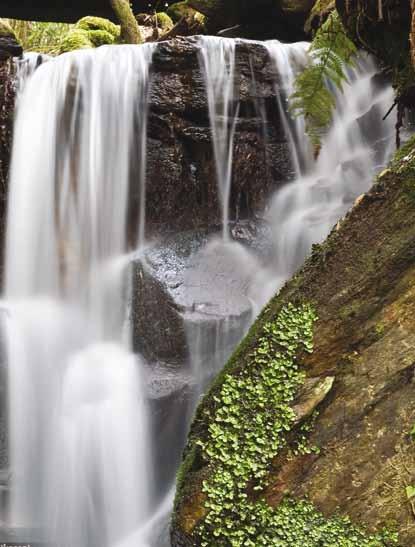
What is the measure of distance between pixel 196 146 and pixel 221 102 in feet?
2.09

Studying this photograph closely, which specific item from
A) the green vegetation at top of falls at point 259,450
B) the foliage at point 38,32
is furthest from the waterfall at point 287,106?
the foliage at point 38,32

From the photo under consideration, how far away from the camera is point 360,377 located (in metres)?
2.56

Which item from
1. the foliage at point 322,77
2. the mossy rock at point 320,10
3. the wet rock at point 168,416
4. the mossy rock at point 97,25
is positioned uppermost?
the mossy rock at point 320,10

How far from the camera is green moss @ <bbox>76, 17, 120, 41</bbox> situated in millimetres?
9891

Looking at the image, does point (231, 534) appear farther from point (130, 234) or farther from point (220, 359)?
point (130, 234)

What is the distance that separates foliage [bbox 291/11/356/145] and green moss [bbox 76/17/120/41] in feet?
25.7

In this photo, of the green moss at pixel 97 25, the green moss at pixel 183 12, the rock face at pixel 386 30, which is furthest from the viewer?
the green moss at pixel 183 12

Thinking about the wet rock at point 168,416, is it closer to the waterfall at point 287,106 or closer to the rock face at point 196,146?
the rock face at point 196,146

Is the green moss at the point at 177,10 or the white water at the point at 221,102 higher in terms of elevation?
the green moss at the point at 177,10

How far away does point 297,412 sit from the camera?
8.25 feet

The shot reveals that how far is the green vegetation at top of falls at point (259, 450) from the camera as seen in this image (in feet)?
7.83

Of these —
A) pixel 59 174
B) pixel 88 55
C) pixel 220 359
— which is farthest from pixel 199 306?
pixel 88 55

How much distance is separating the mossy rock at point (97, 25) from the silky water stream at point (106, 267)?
338 centimetres

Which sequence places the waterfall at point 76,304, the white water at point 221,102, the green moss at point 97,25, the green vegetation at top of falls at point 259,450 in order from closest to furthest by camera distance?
1. the green vegetation at top of falls at point 259,450
2. the waterfall at point 76,304
3. the white water at point 221,102
4. the green moss at point 97,25
